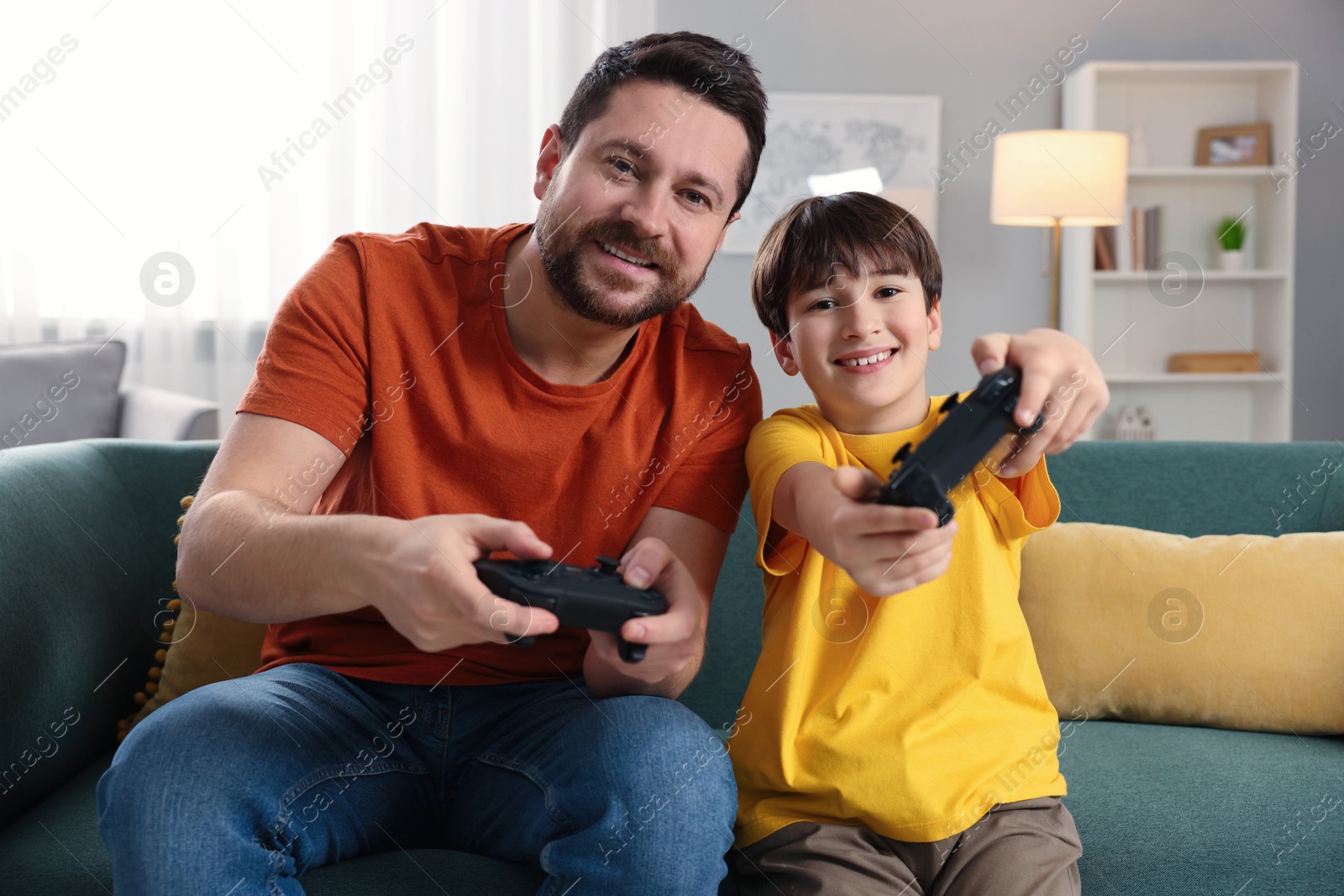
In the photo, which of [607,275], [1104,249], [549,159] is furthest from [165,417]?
[1104,249]

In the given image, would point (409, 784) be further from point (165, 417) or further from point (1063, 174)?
point (1063, 174)

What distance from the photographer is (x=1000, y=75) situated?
13.1 ft

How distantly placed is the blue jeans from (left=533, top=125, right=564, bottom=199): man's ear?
0.62 meters

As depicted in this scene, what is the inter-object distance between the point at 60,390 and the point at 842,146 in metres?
2.71

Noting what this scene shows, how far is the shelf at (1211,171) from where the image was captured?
3.69 meters

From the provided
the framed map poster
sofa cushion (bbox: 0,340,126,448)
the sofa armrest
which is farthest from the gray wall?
sofa cushion (bbox: 0,340,126,448)

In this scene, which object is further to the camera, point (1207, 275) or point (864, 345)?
point (1207, 275)

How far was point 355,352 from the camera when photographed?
1166 millimetres

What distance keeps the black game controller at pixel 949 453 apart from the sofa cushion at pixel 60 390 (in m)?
2.55

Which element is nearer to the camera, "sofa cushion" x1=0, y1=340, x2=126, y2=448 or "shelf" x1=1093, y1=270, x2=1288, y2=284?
"sofa cushion" x1=0, y1=340, x2=126, y2=448

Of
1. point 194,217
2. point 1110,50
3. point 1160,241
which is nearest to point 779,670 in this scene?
point 194,217

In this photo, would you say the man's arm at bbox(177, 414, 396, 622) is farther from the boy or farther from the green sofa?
the boy

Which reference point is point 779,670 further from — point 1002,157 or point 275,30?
point 275,30

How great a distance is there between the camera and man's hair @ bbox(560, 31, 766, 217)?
1.24 meters
